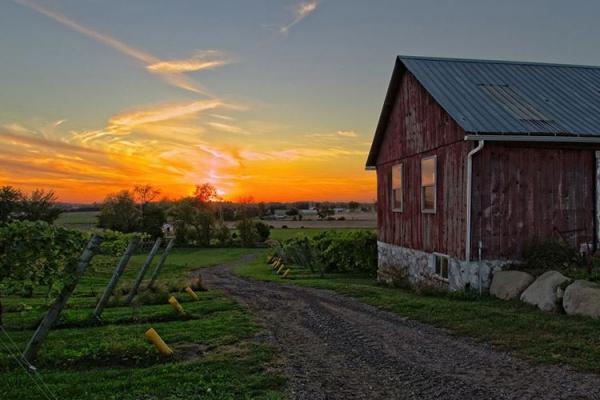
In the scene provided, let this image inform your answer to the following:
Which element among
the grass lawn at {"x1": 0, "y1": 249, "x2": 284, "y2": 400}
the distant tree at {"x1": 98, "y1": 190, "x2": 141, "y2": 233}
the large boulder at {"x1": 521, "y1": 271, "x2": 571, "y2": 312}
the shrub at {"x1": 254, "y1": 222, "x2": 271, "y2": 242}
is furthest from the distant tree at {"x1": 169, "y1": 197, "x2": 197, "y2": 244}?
the large boulder at {"x1": 521, "y1": 271, "x2": 571, "y2": 312}

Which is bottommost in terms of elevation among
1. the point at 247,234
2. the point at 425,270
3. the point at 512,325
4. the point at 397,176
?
the point at 247,234

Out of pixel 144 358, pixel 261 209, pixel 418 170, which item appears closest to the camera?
pixel 144 358

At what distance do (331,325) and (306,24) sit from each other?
43.6 feet

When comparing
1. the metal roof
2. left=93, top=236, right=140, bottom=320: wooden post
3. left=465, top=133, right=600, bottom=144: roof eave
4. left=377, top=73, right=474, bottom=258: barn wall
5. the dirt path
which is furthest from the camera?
left=377, top=73, right=474, bottom=258: barn wall

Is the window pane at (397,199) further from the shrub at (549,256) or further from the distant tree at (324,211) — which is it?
the distant tree at (324,211)

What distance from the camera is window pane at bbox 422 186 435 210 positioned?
15.1 meters

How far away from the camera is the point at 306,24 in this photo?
1891cm

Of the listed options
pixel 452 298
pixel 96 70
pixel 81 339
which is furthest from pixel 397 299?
pixel 96 70

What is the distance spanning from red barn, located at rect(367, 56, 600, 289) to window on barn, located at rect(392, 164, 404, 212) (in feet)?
4.54

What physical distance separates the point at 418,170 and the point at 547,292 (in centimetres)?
690

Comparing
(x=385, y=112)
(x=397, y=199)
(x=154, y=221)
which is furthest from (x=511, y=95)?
(x=154, y=221)

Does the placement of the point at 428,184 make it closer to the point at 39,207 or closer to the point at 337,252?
the point at 337,252

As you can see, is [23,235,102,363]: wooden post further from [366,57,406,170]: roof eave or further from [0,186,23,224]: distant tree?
[0,186,23,224]: distant tree

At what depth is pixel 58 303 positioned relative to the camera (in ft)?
23.9
